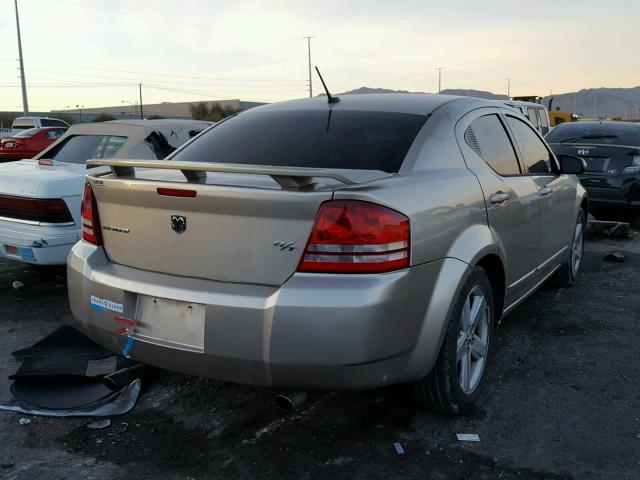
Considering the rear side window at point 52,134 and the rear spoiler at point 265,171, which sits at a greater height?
the rear spoiler at point 265,171

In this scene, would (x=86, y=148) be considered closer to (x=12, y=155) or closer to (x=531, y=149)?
(x=531, y=149)

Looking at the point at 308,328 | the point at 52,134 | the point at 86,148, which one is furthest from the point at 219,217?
the point at 52,134

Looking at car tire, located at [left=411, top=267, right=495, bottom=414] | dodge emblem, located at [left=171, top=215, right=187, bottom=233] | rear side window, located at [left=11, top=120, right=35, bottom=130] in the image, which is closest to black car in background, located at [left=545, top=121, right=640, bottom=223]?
car tire, located at [left=411, top=267, right=495, bottom=414]

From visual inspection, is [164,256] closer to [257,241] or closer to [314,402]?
[257,241]

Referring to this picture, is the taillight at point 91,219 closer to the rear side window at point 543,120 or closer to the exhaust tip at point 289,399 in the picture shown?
the exhaust tip at point 289,399

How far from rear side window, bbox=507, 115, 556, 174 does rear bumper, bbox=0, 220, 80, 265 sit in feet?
11.0

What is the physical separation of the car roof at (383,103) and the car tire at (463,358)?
100 cm

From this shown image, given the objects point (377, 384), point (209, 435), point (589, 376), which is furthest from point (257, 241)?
point (589, 376)

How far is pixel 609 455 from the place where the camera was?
2730 millimetres

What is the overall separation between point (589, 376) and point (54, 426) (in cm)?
296

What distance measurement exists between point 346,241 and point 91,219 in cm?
138

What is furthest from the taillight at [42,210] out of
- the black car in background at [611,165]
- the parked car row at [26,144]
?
the parked car row at [26,144]

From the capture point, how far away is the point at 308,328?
2.36 metres

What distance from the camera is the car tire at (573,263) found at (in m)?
5.28
